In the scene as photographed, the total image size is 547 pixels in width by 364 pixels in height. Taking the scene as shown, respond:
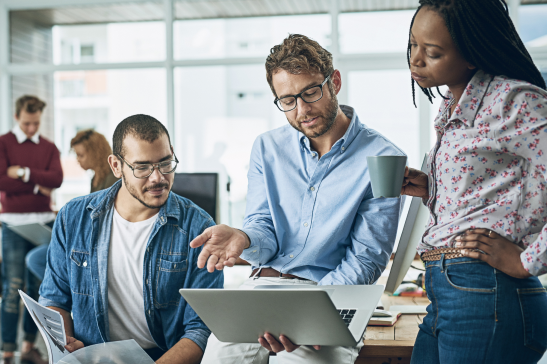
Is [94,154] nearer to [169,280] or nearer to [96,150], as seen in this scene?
[96,150]

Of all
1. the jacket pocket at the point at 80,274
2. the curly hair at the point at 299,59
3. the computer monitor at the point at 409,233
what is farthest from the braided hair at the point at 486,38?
the jacket pocket at the point at 80,274

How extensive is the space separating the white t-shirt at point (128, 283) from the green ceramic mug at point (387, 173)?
895mm

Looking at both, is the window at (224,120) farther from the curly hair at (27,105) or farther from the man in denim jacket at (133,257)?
the man in denim jacket at (133,257)

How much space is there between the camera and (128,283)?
1650 millimetres

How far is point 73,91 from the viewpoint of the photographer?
17.2 ft

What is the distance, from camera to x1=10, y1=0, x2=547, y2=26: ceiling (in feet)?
15.8

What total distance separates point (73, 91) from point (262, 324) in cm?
485

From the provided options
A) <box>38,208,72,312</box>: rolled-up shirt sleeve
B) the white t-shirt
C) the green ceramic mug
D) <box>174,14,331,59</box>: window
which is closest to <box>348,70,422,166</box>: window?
<box>174,14,331,59</box>: window

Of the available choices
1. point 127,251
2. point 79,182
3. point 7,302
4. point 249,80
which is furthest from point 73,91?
point 127,251

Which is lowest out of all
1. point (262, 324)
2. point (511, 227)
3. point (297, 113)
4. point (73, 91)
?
point (262, 324)

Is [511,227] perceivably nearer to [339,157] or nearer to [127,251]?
[339,157]

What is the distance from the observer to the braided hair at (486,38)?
925mm

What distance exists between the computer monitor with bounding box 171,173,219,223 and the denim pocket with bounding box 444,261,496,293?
1454 millimetres

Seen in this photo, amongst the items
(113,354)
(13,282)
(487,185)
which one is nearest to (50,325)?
(113,354)
